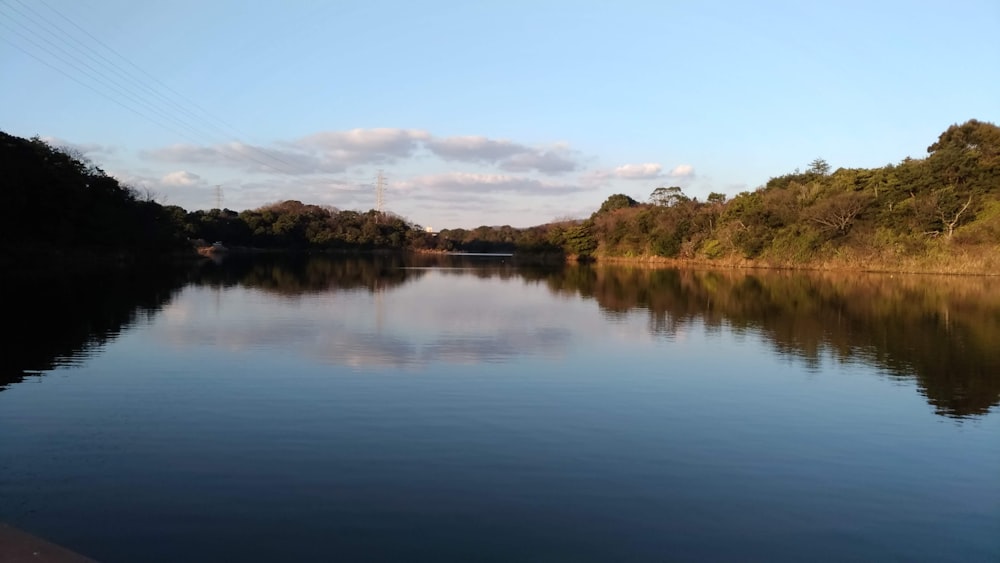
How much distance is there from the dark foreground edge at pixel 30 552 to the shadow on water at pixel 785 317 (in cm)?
639

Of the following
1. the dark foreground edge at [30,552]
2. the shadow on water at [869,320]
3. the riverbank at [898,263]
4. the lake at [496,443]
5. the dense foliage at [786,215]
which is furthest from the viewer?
the riverbank at [898,263]

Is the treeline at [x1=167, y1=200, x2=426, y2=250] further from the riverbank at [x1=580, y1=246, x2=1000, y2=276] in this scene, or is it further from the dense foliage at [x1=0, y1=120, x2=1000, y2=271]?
the riverbank at [x1=580, y1=246, x2=1000, y2=276]

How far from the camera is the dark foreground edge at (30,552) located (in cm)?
311

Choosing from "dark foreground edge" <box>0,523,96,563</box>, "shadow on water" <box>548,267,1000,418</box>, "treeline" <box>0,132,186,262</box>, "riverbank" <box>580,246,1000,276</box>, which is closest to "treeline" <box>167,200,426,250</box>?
"treeline" <box>0,132,186,262</box>

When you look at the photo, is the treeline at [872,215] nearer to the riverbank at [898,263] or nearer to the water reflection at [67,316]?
the riverbank at [898,263]

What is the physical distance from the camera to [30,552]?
10.4 feet

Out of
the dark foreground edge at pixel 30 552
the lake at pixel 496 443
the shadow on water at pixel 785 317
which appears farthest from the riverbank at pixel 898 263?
the dark foreground edge at pixel 30 552

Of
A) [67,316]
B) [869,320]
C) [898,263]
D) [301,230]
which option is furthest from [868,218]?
[301,230]

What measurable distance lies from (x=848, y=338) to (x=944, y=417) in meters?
6.50

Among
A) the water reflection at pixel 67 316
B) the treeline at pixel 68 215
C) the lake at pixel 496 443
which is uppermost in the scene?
the treeline at pixel 68 215

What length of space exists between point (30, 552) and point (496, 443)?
3977 millimetres

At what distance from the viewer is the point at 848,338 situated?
13.9 m

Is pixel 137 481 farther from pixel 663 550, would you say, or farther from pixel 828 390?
pixel 828 390

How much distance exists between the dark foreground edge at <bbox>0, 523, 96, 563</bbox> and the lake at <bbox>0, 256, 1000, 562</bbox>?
0.84 metres
